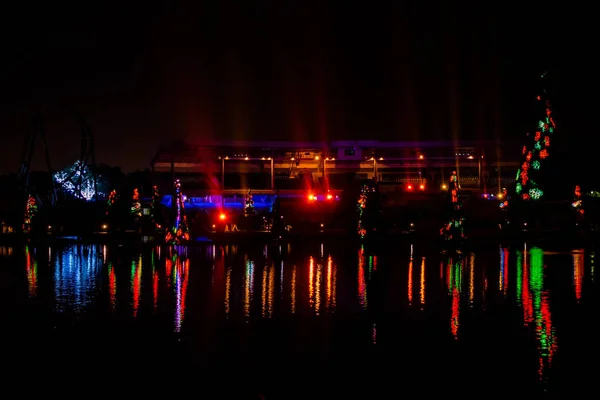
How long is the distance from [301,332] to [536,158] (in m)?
31.2

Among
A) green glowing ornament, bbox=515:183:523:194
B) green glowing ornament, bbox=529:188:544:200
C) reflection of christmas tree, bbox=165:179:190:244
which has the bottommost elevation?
reflection of christmas tree, bbox=165:179:190:244

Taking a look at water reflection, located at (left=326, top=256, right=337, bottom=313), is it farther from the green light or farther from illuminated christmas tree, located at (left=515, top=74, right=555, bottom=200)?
illuminated christmas tree, located at (left=515, top=74, right=555, bottom=200)

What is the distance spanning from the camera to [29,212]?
4022cm

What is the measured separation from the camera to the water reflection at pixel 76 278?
1296 centimetres

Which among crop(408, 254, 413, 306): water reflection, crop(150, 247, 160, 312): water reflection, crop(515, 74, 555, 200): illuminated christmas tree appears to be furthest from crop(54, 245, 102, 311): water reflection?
crop(515, 74, 555, 200): illuminated christmas tree

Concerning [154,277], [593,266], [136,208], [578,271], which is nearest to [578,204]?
[593,266]

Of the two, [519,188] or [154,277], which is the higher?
[519,188]

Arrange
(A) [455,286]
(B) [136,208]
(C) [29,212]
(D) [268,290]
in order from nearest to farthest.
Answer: (D) [268,290] < (A) [455,286] < (B) [136,208] < (C) [29,212]

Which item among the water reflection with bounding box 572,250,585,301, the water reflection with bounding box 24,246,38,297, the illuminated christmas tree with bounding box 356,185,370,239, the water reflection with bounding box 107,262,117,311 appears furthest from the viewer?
the illuminated christmas tree with bounding box 356,185,370,239

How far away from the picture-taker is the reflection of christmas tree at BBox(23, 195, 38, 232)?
131 ft

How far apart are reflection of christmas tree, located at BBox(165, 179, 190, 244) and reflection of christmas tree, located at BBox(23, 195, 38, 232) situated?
1115 centimetres

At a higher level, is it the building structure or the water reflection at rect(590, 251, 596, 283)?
the building structure

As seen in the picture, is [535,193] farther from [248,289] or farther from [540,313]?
[540,313]

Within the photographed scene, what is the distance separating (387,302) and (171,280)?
6014mm
